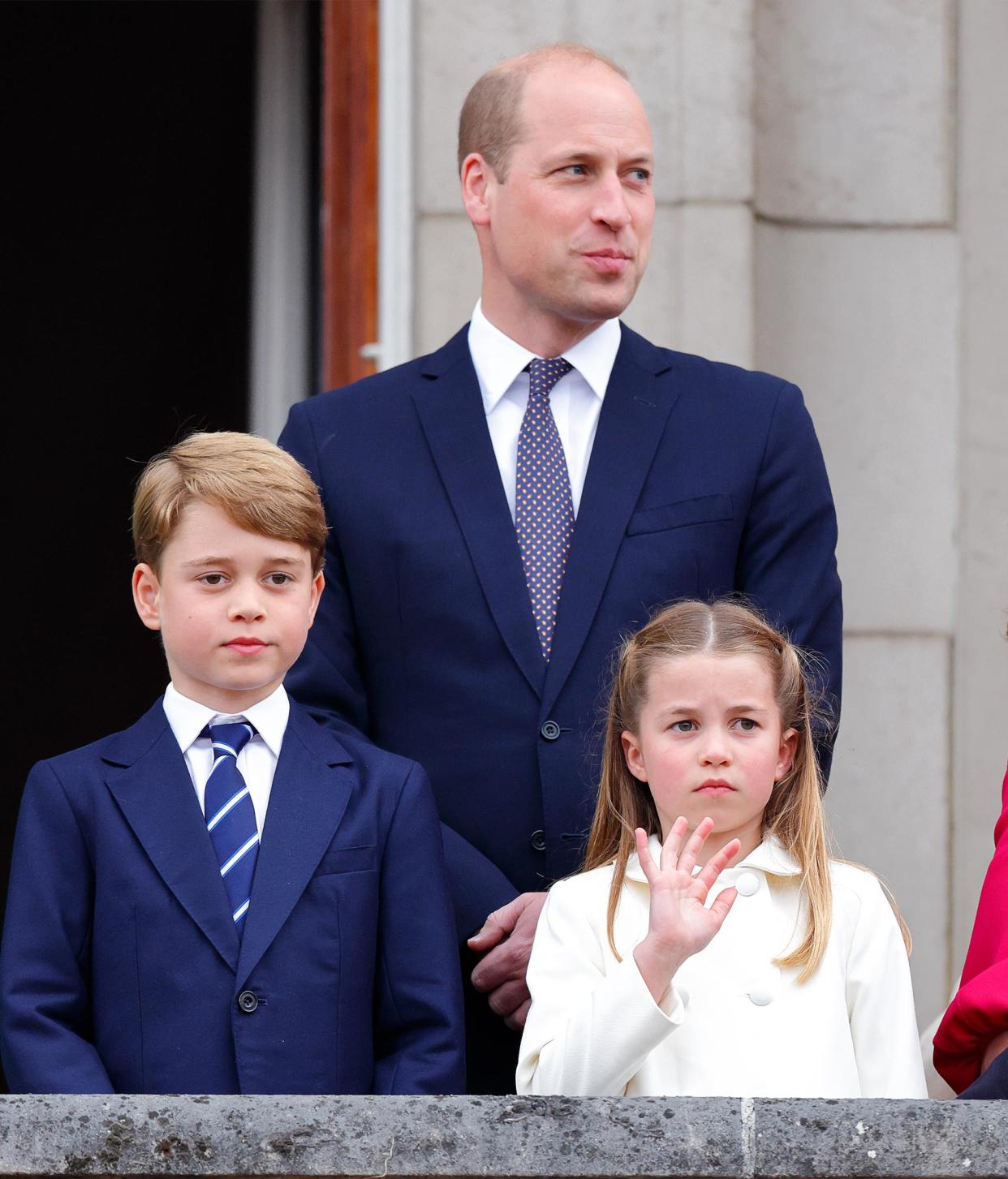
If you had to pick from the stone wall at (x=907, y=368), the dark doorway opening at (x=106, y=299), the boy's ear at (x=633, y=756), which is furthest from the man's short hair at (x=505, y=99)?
the dark doorway opening at (x=106, y=299)

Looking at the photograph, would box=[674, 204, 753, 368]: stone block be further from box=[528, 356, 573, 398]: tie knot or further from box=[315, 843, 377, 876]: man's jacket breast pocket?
box=[315, 843, 377, 876]: man's jacket breast pocket

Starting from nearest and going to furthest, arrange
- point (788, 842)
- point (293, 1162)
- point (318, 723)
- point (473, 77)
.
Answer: point (293, 1162) → point (788, 842) → point (318, 723) → point (473, 77)

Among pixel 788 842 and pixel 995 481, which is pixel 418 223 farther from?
pixel 788 842

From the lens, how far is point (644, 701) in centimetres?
305

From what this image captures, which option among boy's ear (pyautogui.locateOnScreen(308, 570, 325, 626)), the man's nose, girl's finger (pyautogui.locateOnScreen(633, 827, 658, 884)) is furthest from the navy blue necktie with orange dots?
girl's finger (pyautogui.locateOnScreen(633, 827, 658, 884))

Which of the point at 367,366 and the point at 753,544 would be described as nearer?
the point at 753,544

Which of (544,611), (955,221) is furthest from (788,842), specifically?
(955,221)

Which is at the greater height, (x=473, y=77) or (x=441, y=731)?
(x=473, y=77)

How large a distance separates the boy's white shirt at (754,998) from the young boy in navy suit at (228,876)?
8.1 inches

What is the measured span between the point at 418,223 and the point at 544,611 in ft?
6.46

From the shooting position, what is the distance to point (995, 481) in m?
5.59

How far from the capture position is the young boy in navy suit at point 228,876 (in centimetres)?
295

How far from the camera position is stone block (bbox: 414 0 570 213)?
518 centimetres

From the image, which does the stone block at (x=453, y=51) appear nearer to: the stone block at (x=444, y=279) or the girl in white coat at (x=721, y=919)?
the stone block at (x=444, y=279)
